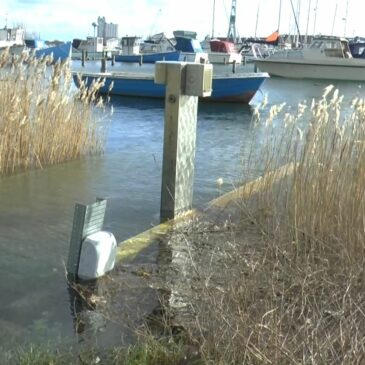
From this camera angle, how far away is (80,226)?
4301 millimetres

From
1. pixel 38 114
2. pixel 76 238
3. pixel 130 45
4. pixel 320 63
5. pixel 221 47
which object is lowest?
pixel 130 45

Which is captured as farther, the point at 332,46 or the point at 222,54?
the point at 222,54

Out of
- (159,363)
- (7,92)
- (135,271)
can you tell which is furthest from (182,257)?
(7,92)

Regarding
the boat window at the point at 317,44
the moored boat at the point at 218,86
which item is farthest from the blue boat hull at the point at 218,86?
the boat window at the point at 317,44

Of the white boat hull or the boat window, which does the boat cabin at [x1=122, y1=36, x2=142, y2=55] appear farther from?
the boat window

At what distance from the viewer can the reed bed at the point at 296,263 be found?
262 cm

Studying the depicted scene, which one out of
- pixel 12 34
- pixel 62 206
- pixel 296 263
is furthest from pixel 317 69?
pixel 296 263

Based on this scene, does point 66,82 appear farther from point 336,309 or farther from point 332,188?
point 336,309

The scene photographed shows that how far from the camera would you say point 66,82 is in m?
8.44

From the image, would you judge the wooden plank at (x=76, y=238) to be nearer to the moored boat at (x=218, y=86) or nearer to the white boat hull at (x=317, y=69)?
the moored boat at (x=218, y=86)

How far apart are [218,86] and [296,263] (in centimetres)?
1701

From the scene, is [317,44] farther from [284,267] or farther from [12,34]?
[284,267]

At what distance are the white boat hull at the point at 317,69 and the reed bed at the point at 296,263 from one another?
110ft

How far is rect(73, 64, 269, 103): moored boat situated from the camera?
2019 centimetres
